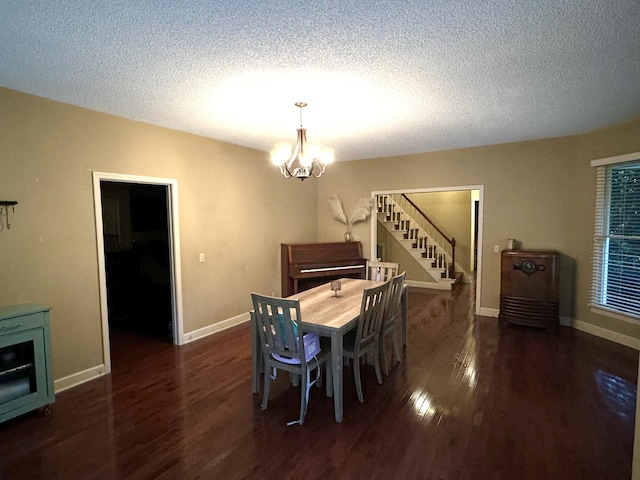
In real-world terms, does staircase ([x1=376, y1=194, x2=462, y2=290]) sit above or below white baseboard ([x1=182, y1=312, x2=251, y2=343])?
above

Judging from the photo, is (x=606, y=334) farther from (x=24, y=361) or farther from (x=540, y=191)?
(x=24, y=361)

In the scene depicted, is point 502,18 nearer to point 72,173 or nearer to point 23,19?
point 23,19

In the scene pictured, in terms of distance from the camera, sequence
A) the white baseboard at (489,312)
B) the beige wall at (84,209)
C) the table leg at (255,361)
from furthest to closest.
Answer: the white baseboard at (489,312)
the table leg at (255,361)
the beige wall at (84,209)

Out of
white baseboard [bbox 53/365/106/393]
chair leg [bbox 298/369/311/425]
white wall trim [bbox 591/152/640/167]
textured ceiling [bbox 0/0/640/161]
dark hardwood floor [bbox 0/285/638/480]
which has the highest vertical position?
textured ceiling [bbox 0/0/640/161]

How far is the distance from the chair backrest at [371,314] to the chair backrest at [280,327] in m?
0.54

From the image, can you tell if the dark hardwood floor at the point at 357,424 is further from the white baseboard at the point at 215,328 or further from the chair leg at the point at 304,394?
the white baseboard at the point at 215,328

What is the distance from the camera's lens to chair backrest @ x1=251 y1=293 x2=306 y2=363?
234cm

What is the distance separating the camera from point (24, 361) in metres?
2.50

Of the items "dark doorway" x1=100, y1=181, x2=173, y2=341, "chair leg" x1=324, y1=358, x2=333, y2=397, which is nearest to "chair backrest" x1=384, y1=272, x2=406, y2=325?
"chair leg" x1=324, y1=358, x2=333, y2=397

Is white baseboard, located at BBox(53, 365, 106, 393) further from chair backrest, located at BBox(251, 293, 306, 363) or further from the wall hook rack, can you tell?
chair backrest, located at BBox(251, 293, 306, 363)

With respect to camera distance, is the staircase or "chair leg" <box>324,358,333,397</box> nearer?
"chair leg" <box>324,358,333,397</box>

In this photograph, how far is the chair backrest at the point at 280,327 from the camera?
2.34 metres

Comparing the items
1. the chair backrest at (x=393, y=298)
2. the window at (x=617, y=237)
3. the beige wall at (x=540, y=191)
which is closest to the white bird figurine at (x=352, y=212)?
the beige wall at (x=540, y=191)

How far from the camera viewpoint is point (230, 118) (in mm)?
3477
